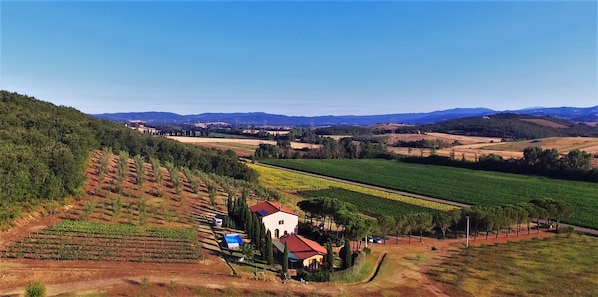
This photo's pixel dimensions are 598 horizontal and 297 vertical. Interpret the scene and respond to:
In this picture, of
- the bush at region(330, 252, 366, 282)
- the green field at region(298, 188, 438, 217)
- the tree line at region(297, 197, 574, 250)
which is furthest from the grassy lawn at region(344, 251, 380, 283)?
the green field at region(298, 188, 438, 217)

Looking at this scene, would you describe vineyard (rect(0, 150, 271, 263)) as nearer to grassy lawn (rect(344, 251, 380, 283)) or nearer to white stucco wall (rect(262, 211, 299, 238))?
white stucco wall (rect(262, 211, 299, 238))

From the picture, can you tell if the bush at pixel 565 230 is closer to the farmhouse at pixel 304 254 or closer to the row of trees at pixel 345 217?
the row of trees at pixel 345 217

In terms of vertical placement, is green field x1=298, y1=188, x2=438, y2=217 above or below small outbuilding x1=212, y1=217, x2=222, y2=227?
below

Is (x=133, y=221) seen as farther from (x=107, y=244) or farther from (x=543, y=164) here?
(x=543, y=164)

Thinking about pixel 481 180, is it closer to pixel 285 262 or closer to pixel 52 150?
pixel 285 262

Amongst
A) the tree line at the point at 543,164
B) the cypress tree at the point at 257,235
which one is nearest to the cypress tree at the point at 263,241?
the cypress tree at the point at 257,235
